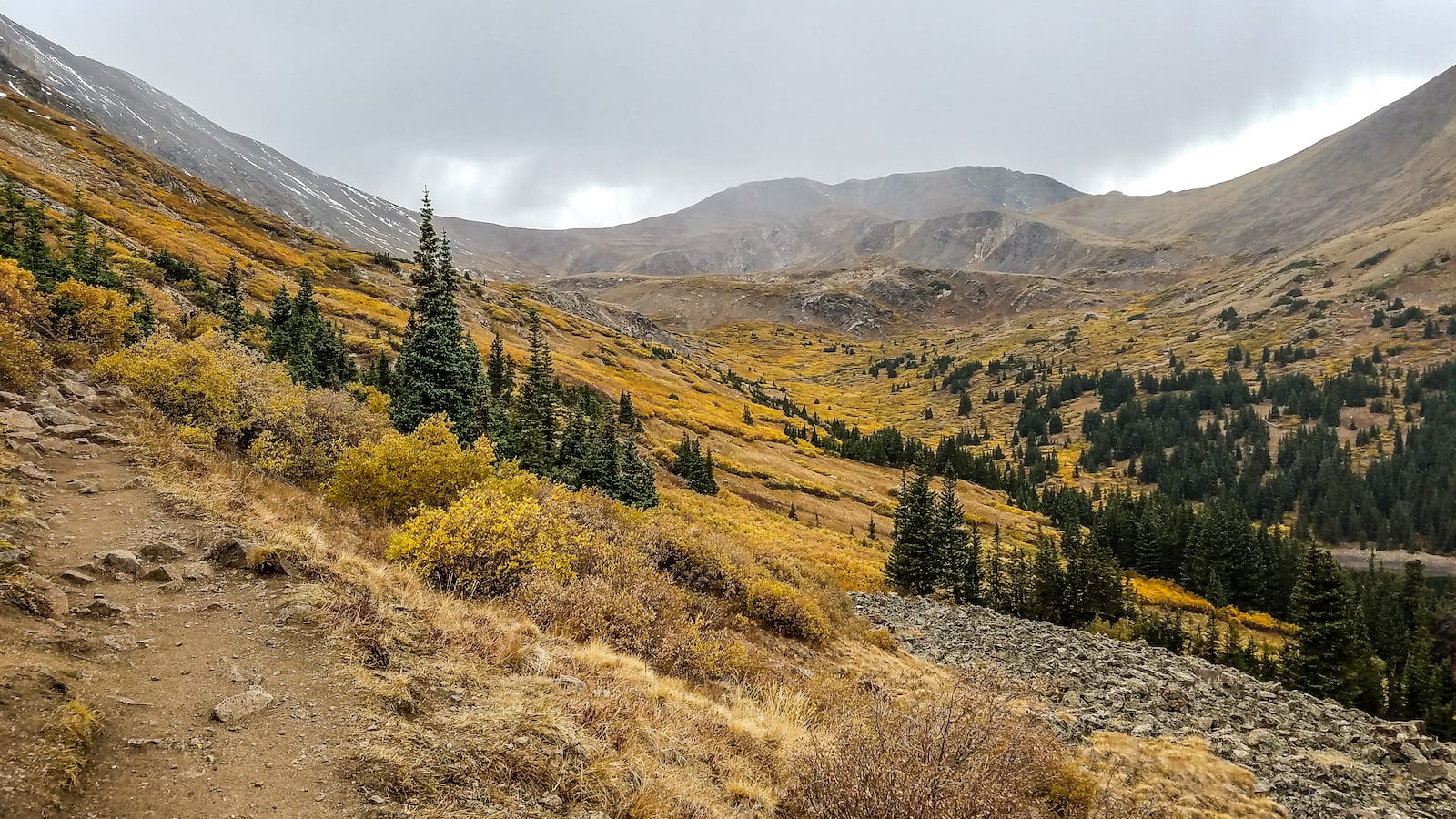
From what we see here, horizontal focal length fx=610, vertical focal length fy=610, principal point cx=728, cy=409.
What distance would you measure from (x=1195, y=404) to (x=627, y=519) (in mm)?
228974

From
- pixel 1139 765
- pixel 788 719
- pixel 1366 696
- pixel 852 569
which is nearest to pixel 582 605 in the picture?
pixel 788 719

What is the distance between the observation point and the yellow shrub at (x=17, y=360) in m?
14.2

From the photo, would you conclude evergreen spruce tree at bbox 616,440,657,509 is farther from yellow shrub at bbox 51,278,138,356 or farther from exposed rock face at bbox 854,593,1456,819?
yellow shrub at bbox 51,278,138,356

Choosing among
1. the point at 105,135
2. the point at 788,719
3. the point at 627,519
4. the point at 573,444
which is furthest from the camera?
the point at 105,135

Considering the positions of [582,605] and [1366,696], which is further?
[1366,696]

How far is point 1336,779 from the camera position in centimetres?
1489

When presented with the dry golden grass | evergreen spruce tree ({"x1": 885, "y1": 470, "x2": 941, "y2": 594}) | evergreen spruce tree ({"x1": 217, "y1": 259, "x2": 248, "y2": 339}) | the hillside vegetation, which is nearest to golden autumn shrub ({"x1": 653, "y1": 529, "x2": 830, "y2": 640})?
the hillside vegetation

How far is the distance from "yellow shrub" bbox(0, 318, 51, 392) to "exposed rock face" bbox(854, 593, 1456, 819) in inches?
1064

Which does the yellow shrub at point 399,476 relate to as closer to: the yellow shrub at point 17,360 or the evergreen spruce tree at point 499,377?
the yellow shrub at point 17,360

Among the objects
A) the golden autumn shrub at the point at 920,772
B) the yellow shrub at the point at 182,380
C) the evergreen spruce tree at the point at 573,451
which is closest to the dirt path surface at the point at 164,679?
the golden autumn shrub at the point at 920,772

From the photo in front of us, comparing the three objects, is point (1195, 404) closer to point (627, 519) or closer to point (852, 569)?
point (852, 569)

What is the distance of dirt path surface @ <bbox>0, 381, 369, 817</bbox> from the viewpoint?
16.5 feet

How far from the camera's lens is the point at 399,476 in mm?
16750

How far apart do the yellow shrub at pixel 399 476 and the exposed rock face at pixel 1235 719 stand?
1785cm
